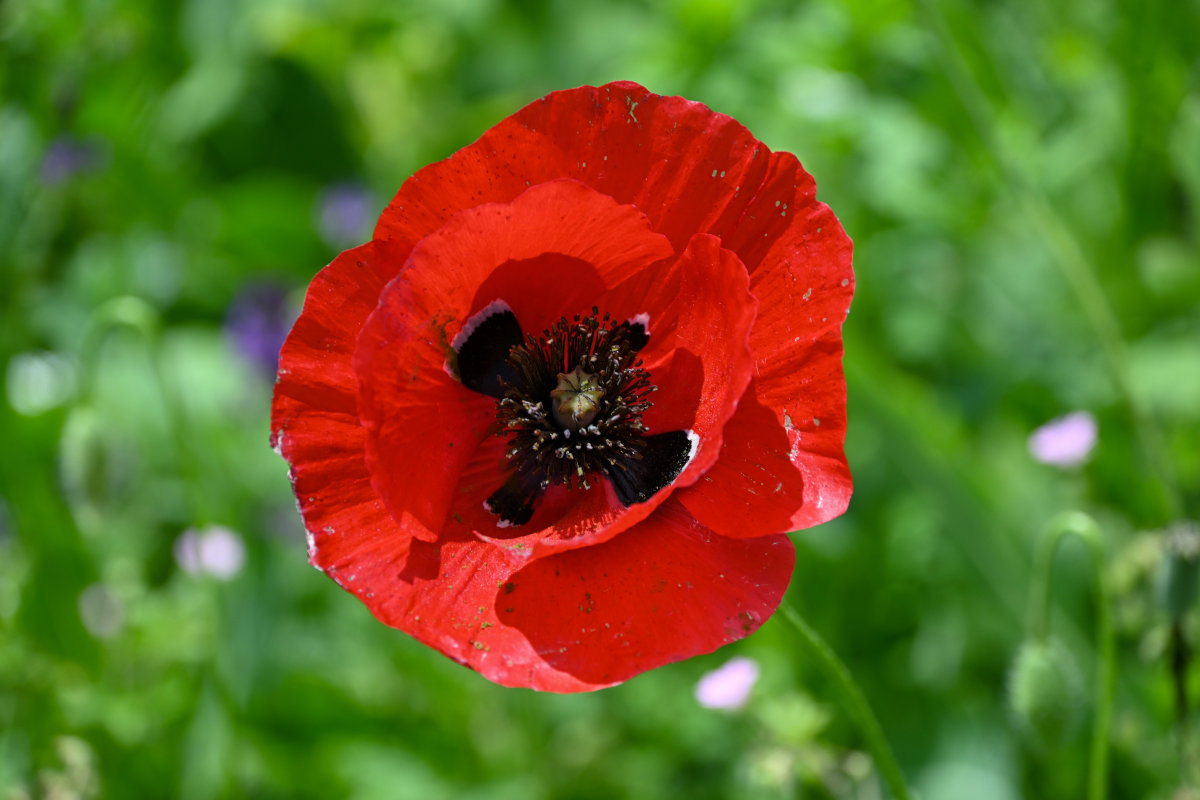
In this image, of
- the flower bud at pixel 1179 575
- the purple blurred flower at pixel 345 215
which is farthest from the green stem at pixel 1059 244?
the purple blurred flower at pixel 345 215

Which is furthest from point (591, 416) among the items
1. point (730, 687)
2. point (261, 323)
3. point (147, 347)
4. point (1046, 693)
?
point (261, 323)

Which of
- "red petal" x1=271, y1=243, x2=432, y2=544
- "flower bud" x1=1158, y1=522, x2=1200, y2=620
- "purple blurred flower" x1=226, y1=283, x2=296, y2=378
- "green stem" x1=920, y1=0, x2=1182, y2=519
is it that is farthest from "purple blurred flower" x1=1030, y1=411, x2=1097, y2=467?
"purple blurred flower" x1=226, y1=283, x2=296, y2=378

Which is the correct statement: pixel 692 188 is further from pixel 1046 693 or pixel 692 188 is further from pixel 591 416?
pixel 1046 693

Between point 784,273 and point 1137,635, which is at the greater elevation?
point 784,273

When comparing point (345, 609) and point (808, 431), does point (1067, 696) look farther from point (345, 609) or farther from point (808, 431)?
point (345, 609)

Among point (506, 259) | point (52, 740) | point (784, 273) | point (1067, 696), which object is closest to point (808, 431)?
point (784, 273)

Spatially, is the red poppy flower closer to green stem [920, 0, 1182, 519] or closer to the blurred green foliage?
the blurred green foliage
